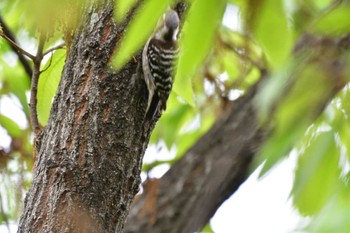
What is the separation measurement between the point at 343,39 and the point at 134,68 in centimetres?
95

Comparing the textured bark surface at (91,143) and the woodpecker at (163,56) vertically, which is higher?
the woodpecker at (163,56)

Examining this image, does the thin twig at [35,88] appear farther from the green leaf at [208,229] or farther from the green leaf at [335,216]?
the green leaf at [208,229]

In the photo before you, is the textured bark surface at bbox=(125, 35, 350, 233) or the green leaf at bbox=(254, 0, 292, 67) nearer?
the green leaf at bbox=(254, 0, 292, 67)

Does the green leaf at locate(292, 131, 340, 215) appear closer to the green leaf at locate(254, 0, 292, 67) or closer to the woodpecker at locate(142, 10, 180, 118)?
the green leaf at locate(254, 0, 292, 67)

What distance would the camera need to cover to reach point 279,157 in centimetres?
125

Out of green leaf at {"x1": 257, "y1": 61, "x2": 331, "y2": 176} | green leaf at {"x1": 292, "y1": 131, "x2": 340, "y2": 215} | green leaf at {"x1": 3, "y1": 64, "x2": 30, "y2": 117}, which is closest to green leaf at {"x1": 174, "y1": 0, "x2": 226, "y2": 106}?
green leaf at {"x1": 257, "y1": 61, "x2": 331, "y2": 176}

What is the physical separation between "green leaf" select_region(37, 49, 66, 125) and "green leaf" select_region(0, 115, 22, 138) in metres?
1.04

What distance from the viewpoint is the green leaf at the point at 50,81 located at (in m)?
2.69

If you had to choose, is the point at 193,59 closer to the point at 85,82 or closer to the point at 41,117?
the point at 85,82

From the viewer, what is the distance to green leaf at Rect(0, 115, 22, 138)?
373cm

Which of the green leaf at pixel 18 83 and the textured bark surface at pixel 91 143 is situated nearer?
the textured bark surface at pixel 91 143

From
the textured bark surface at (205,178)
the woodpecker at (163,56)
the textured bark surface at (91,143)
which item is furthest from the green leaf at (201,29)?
the textured bark surface at (205,178)

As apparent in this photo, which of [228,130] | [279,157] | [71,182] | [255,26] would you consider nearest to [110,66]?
[71,182]

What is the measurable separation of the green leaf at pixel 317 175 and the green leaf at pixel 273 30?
23cm
